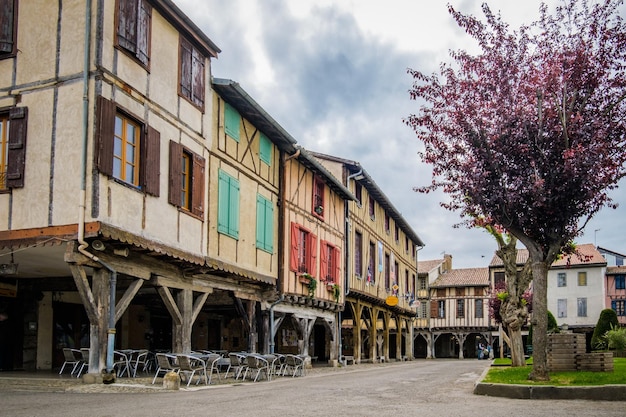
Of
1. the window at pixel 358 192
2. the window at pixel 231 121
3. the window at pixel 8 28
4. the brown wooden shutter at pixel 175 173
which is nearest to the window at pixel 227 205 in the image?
the window at pixel 231 121

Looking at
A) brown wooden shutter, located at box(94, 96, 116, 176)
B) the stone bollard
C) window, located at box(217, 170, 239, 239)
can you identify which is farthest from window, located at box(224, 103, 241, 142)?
the stone bollard

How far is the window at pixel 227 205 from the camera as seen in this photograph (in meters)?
14.9

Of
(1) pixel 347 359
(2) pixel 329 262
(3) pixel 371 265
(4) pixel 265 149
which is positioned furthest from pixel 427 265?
(4) pixel 265 149

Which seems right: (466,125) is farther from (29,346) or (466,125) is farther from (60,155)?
(29,346)

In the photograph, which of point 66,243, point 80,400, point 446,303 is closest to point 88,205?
point 66,243

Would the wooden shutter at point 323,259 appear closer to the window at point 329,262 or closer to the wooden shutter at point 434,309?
the window at point 329,262

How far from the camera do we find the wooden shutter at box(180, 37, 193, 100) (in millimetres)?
13648

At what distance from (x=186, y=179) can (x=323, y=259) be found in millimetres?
8772

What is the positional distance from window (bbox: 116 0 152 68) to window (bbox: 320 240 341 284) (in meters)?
10.8

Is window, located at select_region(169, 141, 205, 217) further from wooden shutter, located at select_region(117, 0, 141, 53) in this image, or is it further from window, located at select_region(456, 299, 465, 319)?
window, located at select_region(456, 299, 465, 319)

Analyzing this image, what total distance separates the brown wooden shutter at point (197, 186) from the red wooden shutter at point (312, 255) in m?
6.85

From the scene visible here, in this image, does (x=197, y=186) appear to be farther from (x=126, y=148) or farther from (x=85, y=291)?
(x=85, y=291)

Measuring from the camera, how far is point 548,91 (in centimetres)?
1239

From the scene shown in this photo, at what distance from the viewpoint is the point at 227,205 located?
15203mm
